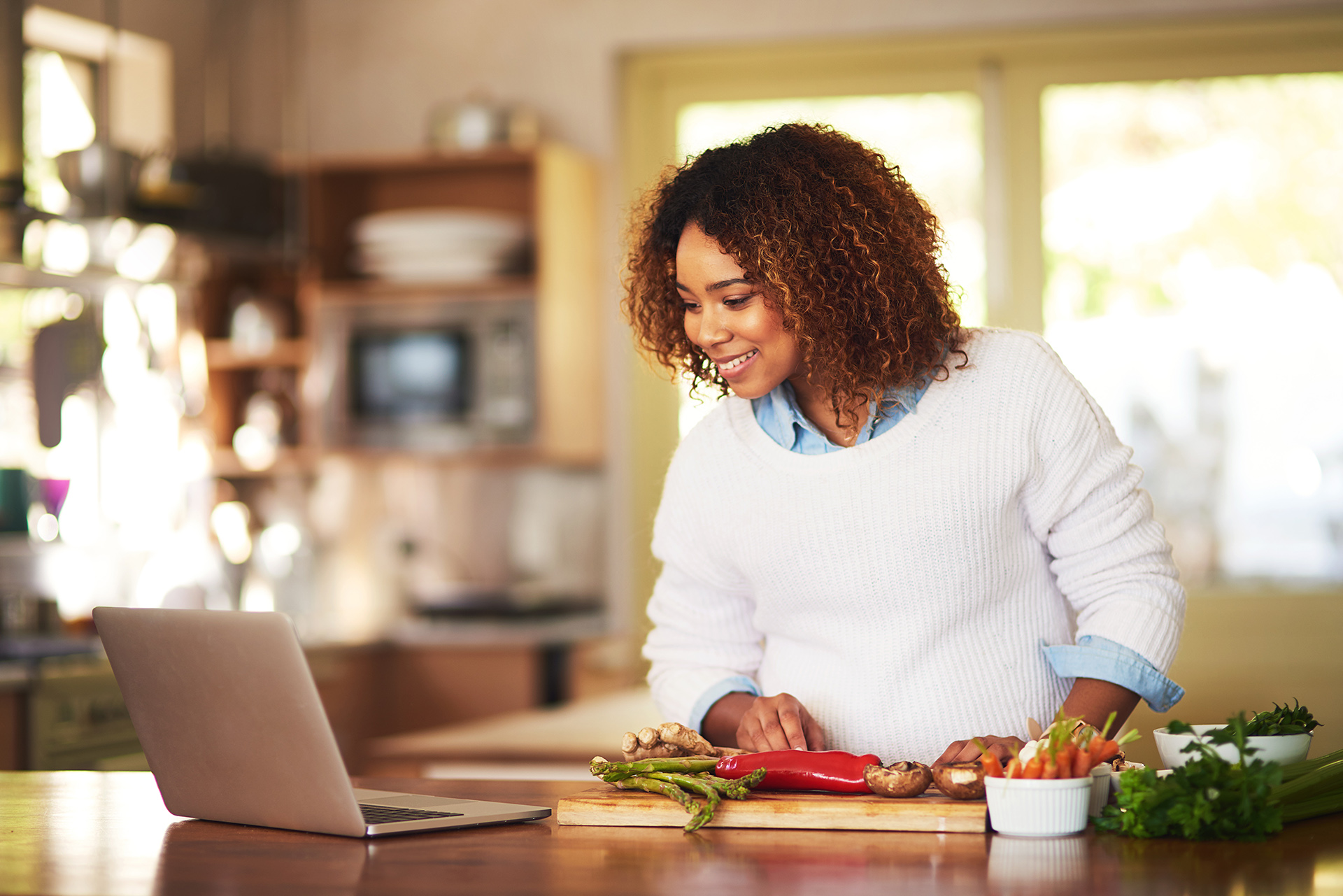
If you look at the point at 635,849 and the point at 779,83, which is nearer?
the point at 635,849

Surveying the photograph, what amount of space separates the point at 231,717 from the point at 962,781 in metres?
0.63

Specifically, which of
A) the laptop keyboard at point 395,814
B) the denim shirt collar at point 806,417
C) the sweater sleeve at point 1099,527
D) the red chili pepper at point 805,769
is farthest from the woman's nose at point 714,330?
the laptop keyboard at point 395,814

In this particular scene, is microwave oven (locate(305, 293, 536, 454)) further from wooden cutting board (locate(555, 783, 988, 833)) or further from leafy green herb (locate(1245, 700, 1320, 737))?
leafy green herb (locate(1245, 700, 1320, 737))

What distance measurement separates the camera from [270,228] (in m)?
4.26

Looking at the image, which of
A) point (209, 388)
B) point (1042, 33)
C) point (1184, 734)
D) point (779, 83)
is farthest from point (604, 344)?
point (1184, 734)

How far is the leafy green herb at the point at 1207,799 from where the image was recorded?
3.81 feet

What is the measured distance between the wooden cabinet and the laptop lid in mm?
2931

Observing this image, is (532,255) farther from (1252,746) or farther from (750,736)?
(1252,746)

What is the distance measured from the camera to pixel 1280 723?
4.14 ft

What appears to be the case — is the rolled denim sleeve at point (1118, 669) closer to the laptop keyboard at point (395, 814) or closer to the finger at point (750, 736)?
the finger at point (750, 736)

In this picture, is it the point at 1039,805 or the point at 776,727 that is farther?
the point at 776,727

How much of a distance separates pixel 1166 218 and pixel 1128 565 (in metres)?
3.06

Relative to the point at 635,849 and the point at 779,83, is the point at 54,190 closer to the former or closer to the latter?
the point at 779,83

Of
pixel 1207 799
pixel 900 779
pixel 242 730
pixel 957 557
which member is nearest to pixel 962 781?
pixel 900 779
